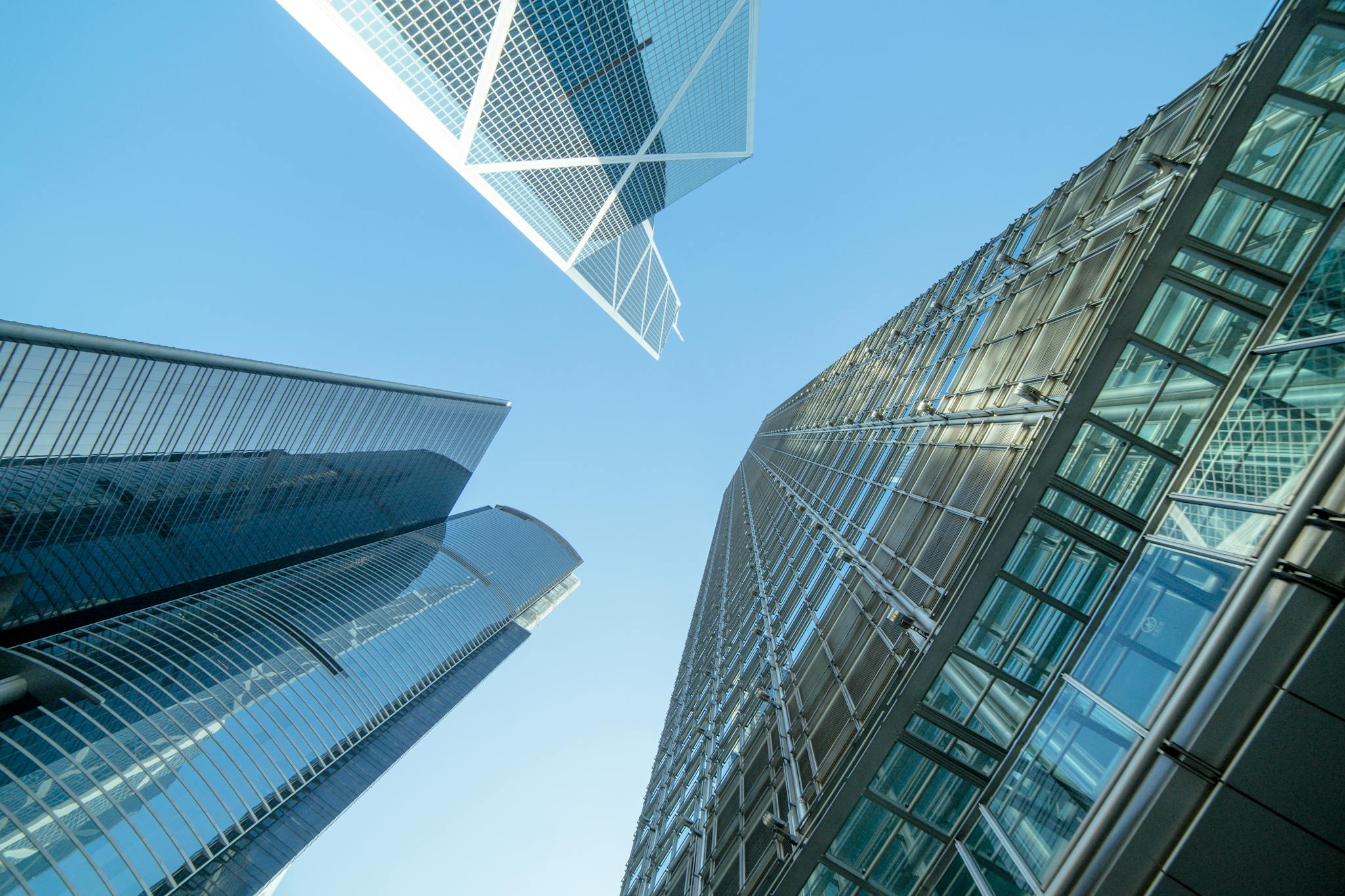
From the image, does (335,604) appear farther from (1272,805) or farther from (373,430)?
(1272,805)

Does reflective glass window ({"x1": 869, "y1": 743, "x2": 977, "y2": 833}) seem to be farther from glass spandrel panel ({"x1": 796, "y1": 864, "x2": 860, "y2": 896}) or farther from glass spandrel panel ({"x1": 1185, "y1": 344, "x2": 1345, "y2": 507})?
glass spandrel panel ({"x1": 1185, "y1": 344, "x2": 1345, "y2": 507})

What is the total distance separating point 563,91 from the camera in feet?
342

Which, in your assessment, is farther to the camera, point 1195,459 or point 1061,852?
point 1195,459

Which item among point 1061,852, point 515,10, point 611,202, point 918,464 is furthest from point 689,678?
point 611,202

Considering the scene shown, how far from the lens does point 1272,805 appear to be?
20.9 feet

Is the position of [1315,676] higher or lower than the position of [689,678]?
higher

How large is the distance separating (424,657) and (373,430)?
42.2 meters

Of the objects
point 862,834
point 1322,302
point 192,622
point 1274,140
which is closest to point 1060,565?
point 1322,302

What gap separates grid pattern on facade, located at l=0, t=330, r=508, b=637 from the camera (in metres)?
58.9

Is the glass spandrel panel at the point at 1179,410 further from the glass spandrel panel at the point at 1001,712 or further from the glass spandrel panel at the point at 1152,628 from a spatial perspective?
the glass spandrel panel at the point at 1001,712

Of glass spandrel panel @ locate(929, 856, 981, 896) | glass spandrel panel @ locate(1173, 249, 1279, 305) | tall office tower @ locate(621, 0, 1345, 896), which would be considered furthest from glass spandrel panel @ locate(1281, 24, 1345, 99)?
glass spandrel panel @ locate(929, 856, 981, 896)

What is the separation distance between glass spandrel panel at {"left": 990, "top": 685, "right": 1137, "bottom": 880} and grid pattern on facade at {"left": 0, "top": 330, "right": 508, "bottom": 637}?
72791 mm

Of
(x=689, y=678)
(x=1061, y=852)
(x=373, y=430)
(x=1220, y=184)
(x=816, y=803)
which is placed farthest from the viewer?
(x=373, y=430)

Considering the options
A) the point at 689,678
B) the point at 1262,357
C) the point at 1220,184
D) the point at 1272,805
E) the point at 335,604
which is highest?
the point at 1220,184
